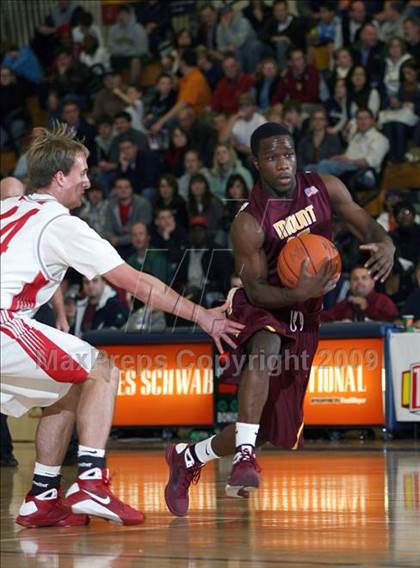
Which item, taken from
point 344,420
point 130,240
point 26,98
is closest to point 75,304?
point 130,240

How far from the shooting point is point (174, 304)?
537 centimetres

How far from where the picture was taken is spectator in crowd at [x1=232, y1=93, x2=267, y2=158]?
15984 mm

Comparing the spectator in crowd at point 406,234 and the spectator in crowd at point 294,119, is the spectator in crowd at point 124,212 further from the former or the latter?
the spectator in crowd at point 406,234

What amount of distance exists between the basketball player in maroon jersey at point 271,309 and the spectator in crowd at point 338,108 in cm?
909

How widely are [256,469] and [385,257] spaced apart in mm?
1189

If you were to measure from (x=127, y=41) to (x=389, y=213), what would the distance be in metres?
7.51

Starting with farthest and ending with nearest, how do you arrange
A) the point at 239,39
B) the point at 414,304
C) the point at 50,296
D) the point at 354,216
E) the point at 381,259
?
the point at 239,39
the point at 414,304
the point at 354,216
the point at 381,259
the point at 50,296

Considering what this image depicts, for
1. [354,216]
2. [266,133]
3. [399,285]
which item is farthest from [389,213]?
[266,133]

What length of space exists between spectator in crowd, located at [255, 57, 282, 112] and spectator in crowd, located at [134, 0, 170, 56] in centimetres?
334

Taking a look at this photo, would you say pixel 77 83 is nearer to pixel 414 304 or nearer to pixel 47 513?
pixel 414 304

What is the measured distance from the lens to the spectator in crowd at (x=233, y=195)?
1421cm

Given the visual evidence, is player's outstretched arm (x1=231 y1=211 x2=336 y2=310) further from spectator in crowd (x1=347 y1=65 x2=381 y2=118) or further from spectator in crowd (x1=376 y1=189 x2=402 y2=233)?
spectator in crowd (x1=347 y1=65 x2=381 y2=118)

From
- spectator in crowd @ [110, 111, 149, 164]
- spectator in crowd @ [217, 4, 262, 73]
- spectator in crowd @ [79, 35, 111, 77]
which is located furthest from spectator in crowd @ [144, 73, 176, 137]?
spectator in crowd @ [79, 35, 111, 77]

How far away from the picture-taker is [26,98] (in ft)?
65.9
